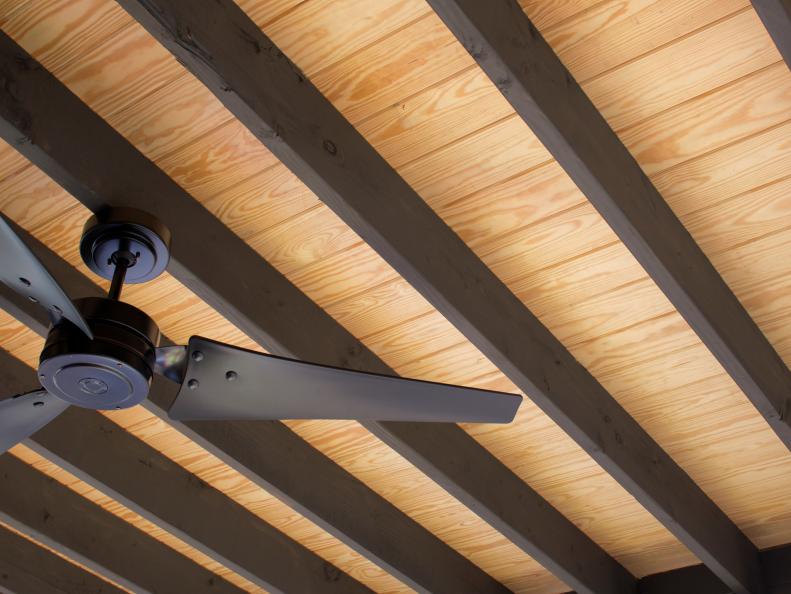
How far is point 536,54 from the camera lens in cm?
227

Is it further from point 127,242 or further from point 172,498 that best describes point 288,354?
point 172,498

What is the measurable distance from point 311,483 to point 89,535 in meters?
0.94

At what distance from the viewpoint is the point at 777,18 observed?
202 cm

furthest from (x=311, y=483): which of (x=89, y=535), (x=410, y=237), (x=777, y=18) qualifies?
(x=777, y=18)

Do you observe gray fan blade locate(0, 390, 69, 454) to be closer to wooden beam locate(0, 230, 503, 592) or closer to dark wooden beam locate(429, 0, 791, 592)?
wooden beam locate(0, 230, 503, 592)

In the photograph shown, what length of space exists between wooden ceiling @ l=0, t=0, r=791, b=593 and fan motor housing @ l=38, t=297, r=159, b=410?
0.44 m

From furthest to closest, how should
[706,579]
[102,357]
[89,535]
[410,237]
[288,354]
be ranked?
[706,579] < [89,535] < [288,354] < [410,237] < [102,357]

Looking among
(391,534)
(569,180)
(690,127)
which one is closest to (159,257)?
(569,180)

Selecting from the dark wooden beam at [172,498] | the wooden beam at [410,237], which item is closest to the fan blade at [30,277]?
the wooden beam at [410,237]

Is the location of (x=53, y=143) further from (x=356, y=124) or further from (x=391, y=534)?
(x=391, y=534)

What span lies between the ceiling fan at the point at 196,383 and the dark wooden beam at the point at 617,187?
59 centimetres

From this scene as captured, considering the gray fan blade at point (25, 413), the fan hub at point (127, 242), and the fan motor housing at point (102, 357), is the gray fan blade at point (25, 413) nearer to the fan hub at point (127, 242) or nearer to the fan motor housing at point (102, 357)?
the fan motor housing at point (102, 357)

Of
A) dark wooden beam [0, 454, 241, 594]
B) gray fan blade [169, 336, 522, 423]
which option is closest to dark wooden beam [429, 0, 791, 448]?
gray fan blade [169, 336, 522, 423]

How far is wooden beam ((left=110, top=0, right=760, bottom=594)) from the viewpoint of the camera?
7.14 ft
